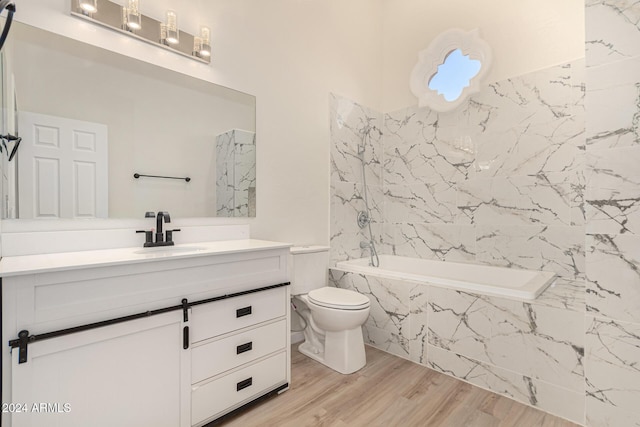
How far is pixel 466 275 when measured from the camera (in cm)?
278

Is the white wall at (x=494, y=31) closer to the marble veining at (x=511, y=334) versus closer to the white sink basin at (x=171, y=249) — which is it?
the marble veining at (x=511, y=334)

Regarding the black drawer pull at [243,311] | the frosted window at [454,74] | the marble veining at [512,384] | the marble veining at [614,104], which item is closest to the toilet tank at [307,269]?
the black drawer pull at [243,311]

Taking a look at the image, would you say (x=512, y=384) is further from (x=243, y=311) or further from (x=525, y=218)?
(x=243, y=311)

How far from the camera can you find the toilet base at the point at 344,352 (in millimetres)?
2092

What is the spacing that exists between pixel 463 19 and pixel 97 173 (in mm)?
3211

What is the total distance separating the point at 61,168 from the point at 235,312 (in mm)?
1107

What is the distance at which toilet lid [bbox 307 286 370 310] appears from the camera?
2.02 metres

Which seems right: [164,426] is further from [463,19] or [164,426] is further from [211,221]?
[463,19]

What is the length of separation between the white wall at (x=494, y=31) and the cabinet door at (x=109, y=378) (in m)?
3.06

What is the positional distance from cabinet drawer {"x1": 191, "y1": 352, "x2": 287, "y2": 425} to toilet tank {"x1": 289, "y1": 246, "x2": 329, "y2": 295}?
0.59 metres

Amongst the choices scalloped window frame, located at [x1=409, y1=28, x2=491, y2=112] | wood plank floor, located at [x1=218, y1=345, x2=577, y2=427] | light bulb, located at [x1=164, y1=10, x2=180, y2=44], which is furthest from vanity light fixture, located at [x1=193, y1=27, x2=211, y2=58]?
wood plank floor, located at [x1=218, y1=345, x2=577, y2=427]

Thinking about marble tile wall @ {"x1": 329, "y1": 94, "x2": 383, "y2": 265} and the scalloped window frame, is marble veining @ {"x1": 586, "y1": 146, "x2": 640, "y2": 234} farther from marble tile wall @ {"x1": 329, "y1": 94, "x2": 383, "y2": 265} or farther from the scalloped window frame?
marble tile wall @ {"x1": 329, "y1": 94, "x2": 383, "y2": 265}

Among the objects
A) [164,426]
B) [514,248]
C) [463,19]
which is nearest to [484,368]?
[514,248]

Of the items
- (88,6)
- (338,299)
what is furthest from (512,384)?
(88,6)
